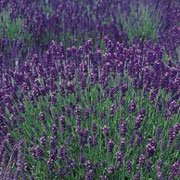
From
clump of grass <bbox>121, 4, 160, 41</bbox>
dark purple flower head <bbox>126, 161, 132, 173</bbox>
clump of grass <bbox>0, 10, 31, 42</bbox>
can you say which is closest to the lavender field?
dark purple flower head <bbox>126, 161, 132, 173</bbox>

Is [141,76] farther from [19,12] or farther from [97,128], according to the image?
[19,12]

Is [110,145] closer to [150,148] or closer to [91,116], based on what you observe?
[150,148]

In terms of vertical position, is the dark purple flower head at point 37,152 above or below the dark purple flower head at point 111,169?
above

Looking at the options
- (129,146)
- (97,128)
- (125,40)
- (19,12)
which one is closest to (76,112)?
(97,128)

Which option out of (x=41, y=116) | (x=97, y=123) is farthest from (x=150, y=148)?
(x=41, y=116)

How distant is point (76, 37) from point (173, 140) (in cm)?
219

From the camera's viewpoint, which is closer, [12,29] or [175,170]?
[175,170]

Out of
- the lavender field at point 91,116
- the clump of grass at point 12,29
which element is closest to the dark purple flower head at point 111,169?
the lavender field at point 91,116

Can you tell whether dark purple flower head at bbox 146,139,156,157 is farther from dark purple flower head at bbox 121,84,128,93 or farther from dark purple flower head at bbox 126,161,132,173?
dark purple flower head at bbox 121,84,128,93

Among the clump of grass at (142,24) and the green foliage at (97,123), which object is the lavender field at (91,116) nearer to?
the green foliage at (97,123)

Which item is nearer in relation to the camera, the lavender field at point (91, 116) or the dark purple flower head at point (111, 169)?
the dark purple flower head at point (111, 169)

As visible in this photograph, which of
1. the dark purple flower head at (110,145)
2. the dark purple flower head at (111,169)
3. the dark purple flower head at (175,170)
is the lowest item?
the dark purple flower head at (111,169)

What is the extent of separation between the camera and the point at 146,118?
288cm

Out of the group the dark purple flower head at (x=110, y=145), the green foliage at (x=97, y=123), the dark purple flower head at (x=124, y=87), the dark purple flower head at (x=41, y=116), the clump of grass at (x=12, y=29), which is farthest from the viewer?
the clump of grass at (x=12, y=29)
